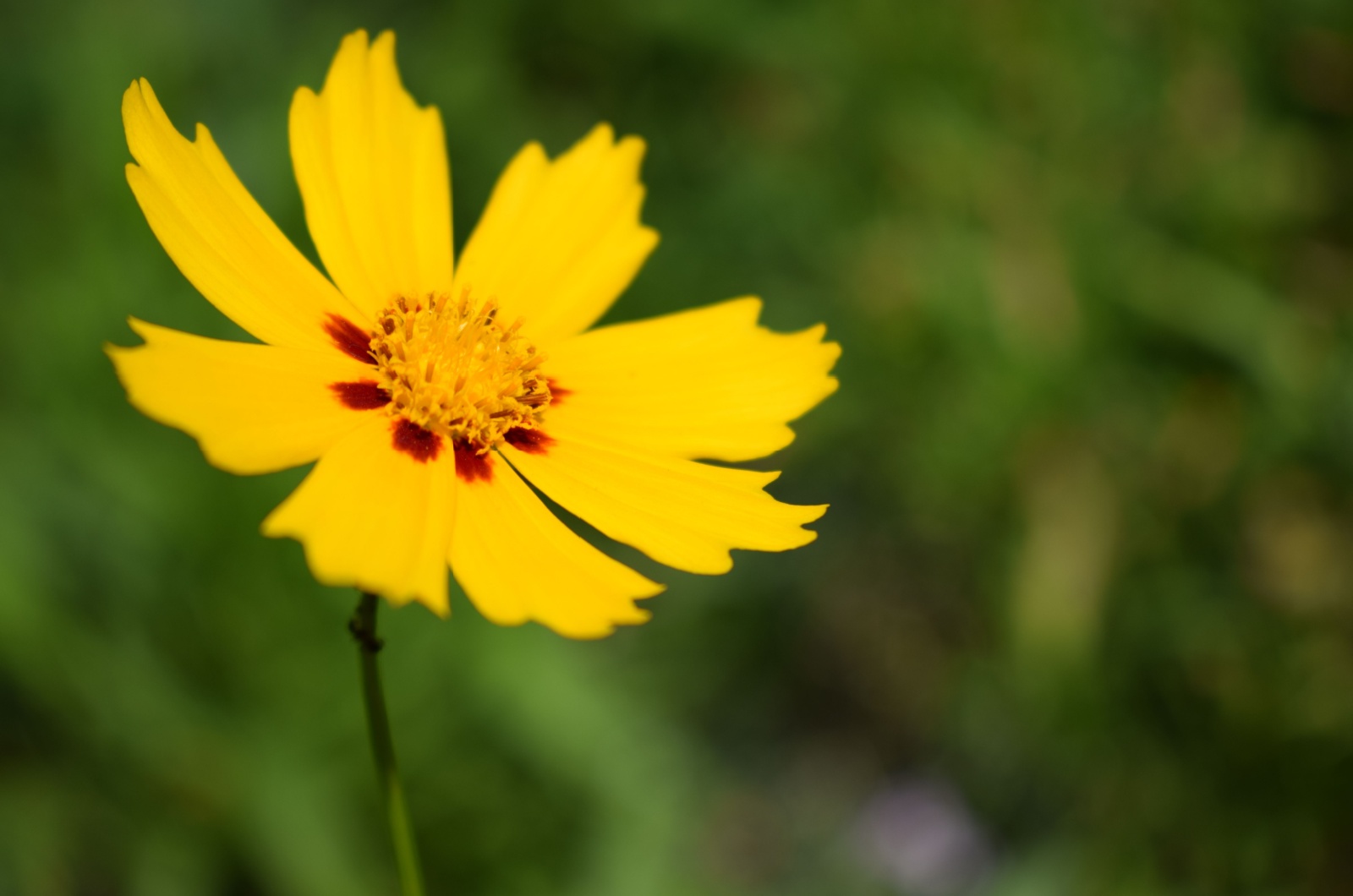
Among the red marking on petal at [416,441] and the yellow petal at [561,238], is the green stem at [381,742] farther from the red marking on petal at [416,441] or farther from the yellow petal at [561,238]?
the yellow petal at [561,238]

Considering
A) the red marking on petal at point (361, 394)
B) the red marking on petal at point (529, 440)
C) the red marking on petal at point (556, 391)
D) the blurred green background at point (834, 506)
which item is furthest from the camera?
the blurred green background at point (834, 506)

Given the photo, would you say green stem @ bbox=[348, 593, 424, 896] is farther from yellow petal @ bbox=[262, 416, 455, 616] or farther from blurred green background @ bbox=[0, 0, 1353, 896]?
blurred green background @ bbox=[0, 0, 1353, 896]

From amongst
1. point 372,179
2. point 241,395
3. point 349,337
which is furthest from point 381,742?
point 372,179

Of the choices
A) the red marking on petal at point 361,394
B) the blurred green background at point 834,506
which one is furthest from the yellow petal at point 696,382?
the blurred green background at point 834,506

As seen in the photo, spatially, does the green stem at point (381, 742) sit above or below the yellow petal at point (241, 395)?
below

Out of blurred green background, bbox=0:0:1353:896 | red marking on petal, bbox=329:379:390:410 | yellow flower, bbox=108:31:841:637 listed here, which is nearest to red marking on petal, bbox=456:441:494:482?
yellow flower, bbox=108:31:841:637

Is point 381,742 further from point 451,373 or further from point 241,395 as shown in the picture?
point 451,373

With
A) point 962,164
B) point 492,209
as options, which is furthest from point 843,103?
point 492,209
